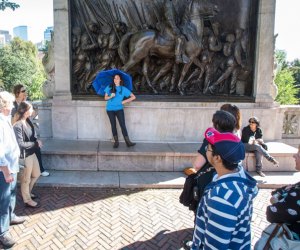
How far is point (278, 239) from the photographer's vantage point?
7.48ft

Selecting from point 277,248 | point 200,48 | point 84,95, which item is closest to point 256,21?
point 200,48

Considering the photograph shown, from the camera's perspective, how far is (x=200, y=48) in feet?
27.6

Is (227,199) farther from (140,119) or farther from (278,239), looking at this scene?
(140,119)

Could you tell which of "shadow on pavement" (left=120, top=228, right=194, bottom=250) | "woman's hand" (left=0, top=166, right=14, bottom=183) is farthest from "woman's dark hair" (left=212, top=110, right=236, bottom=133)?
"woman's hand" (left=0, top=166, right=14, bottom=183)

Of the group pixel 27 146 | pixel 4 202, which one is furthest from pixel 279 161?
pixel 4 202

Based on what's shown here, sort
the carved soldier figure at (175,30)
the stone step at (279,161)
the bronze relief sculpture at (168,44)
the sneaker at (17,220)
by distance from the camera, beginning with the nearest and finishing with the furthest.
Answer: the sneaker at (17,220) < the stone step at (279,161) < the carved soldier figure at (175,30) < the bronze relief sculpture at (168,44)

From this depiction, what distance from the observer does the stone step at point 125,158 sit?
268 inches

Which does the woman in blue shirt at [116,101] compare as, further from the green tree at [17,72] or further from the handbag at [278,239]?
the green tree at [17,72]

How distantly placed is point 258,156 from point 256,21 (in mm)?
4300

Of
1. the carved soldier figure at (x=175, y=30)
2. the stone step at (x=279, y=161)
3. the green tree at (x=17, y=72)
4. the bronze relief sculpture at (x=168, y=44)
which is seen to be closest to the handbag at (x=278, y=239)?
the stone step at (x=279, y=161)

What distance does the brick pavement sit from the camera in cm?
405

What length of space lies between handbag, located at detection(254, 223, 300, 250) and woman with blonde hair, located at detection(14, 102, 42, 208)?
12.5ft

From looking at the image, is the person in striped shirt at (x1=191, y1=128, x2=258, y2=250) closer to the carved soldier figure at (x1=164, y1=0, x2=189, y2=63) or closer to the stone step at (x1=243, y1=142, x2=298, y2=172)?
the stone step at (x1=243, y1=142, x2=298, y2=172)

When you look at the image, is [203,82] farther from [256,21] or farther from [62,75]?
[62,75]
